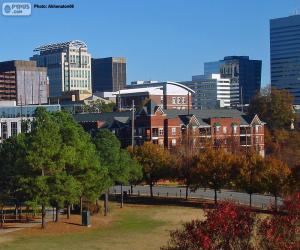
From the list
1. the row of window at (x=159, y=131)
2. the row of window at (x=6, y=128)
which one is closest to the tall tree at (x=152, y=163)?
the row of window at (x=159, y=131)

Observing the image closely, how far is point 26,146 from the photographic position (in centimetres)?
4231

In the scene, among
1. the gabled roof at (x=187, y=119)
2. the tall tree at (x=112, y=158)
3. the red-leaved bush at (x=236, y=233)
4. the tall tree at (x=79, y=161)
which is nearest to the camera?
the red-leaved bush at (x=236, y=233)

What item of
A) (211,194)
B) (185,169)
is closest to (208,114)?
(211,194)

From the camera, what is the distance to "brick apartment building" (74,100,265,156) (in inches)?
3691

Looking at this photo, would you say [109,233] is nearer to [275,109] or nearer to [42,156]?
[42,156]

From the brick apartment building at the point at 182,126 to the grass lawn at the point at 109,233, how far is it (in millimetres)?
41073

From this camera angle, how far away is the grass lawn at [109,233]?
3591 cm

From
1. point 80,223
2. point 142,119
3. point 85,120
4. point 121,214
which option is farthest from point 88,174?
point 85,120

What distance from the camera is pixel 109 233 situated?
134 feet

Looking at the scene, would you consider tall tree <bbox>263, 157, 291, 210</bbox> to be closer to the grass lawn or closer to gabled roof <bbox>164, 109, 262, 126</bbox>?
the grass lawn

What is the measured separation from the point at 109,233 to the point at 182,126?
5835cm

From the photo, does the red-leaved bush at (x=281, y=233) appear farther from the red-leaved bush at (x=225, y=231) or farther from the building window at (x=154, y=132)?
the building window at (x=154, y=132)

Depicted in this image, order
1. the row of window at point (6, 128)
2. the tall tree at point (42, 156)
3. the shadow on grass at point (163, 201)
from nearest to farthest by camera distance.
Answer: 1. the tall tree at point (42, 156)
2. the shadow on grass at point (163, 201)
3. the row of window at point (6, 128)

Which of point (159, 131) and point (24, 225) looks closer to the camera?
point (24, 225)
